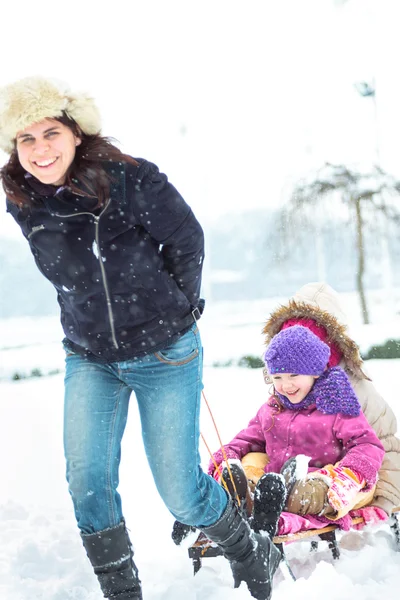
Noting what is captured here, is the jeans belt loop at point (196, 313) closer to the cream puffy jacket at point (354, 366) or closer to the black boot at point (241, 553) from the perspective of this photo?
the black boot at point (241, 553)

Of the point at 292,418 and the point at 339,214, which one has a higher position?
the point at 339,214

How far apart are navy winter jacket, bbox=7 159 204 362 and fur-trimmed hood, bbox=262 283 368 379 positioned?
1.47m

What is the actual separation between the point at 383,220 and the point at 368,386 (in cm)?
844

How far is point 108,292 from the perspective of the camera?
2.09m

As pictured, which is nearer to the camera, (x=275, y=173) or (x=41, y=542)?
(x=41, y=542)

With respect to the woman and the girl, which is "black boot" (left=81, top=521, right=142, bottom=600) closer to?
the woman

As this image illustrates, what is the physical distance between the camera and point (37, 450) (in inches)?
214

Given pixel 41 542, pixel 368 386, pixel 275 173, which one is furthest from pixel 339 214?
pixel 41 542

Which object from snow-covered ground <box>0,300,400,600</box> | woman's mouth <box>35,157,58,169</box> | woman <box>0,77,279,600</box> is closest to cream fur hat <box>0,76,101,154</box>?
woman <box>0,77,279,600</box>

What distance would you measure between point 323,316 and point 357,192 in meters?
8.37

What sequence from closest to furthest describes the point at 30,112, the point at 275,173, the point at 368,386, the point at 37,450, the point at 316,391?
the point at 30,112
the point at 316,391
the point at 368,386
the point at 37,450
the point at 275,173

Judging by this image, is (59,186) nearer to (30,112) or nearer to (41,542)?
(30,112)

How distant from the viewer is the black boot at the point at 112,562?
214cm

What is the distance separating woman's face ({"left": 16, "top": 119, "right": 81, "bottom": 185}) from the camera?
2068 mm
